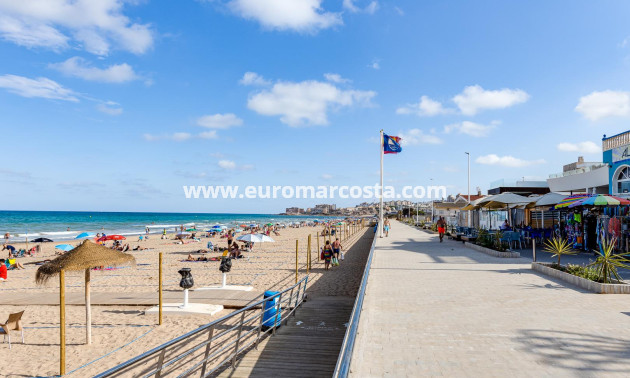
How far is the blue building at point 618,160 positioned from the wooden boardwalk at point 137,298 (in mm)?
16060

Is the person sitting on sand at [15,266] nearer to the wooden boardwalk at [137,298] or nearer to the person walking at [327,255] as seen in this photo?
the wooden boardwalk at [137,298]

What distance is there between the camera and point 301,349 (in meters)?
6.46

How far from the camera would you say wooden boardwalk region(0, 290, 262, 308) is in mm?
10502

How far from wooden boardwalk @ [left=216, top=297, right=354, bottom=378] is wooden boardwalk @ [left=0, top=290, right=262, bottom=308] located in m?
2.42

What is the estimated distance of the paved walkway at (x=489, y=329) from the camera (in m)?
4.29

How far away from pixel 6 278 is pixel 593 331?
19.6m

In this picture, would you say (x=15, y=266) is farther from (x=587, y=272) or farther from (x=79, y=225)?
(x=79, y=225)

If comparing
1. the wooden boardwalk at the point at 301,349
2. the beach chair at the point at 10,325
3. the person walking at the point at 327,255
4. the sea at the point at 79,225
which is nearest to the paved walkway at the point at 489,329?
the wooden boardwalk at the point at 301,349

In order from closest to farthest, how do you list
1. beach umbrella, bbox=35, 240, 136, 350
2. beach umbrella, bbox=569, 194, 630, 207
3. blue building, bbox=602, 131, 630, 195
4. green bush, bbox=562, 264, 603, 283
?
beach umbrella, bbox=35, 240, 136, 350
green bush, bbox=562, 264, 603, 283
beach umbrella, bbox=569, 194, 630, 207
blue building, bbox=602, 131, 630, 195

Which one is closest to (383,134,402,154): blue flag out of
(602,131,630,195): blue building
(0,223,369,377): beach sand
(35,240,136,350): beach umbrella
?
(0,223,369,377): beach sand

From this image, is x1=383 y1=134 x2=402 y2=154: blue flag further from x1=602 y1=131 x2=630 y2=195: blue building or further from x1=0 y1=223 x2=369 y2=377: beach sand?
x1=602 y1=131 x2=630 y2=195: blue building

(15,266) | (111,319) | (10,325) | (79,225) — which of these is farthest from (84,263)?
(79,225)

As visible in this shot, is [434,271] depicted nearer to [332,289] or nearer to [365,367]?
[332,289]

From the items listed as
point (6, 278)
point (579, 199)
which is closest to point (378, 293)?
point (579, 199)
